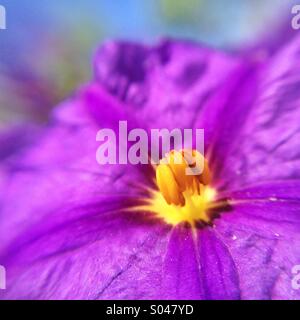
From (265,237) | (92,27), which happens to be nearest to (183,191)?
(265,237)

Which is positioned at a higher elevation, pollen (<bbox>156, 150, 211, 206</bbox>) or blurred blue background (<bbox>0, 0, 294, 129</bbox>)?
blurred blue background (<bbox>0, 0, 294, 129</bbox>)

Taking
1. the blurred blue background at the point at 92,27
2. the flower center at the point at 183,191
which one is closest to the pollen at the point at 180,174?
the flower center at the point at 183,191

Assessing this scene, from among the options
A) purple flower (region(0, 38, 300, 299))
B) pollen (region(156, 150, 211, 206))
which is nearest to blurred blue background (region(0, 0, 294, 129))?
purple flower (region(0, 38, 300, 299))

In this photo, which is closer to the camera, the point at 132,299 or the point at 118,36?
the point at 132,299

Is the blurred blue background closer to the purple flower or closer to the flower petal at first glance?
the purple flower

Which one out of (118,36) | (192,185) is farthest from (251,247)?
(118,36)

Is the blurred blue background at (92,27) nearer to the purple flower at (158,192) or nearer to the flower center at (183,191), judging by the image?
the purple flower at (158,192)
